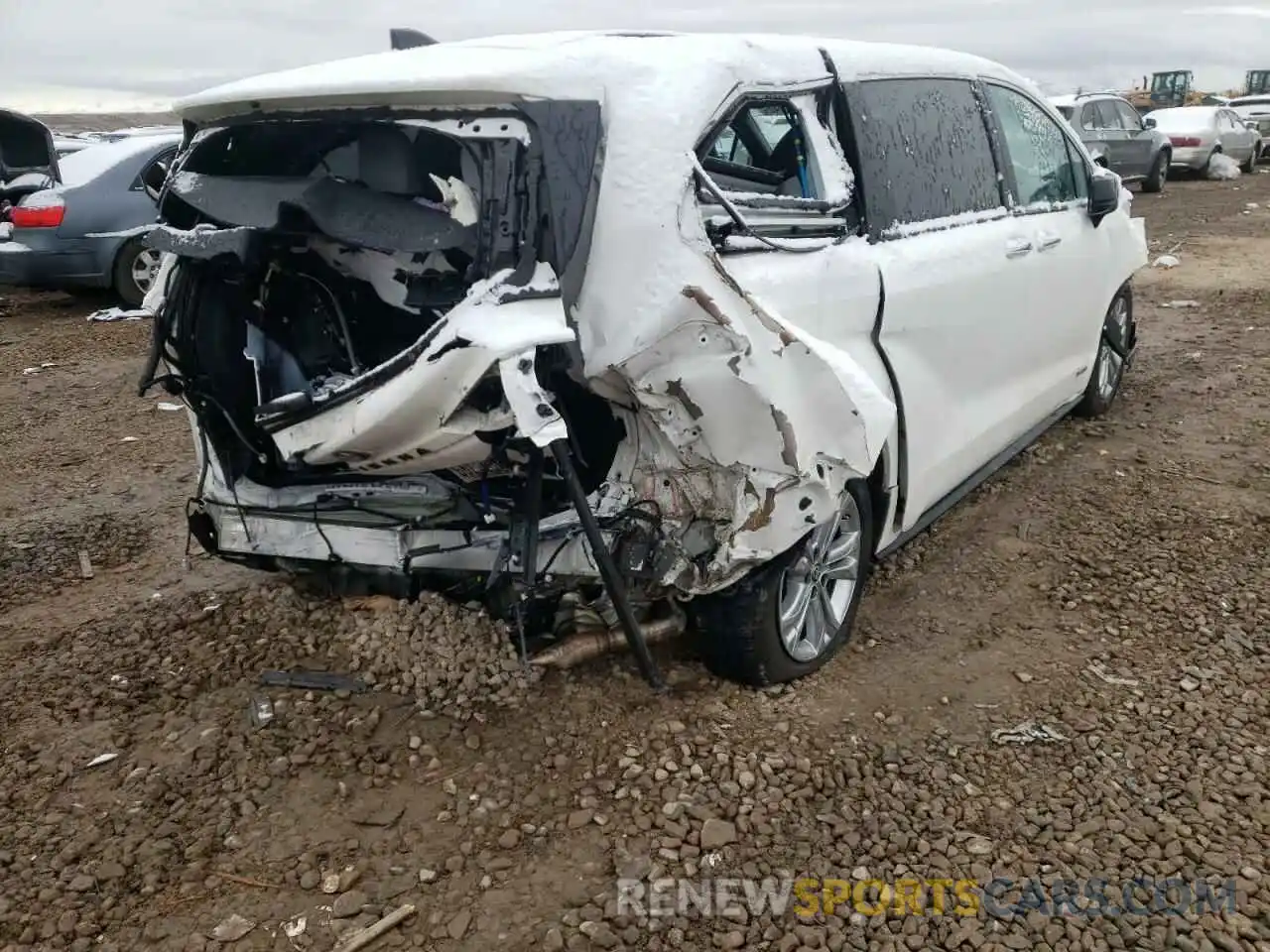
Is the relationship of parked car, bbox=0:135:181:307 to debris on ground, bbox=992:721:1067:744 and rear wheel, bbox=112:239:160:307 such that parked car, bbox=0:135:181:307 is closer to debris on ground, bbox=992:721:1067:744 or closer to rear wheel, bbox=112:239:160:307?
rear wheel, bbox=112:239:160:307

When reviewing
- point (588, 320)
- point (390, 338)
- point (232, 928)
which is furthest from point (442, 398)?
point (232, 928)

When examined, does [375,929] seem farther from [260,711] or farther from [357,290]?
[357,290]

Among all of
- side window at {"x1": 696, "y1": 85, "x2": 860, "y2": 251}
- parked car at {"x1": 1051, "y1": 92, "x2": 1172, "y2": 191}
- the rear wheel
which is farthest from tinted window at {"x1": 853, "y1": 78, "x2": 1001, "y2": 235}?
parked car at {"x1": 1051, "y1": 92, "x2": 1172, "y2": 191}

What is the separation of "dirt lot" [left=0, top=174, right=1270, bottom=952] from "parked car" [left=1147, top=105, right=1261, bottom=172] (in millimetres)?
17170

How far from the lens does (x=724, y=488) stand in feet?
8.82

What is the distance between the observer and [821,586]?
3.24 meters

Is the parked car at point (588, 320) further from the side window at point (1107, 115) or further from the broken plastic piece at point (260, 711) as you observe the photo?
the side window at point (1107, 115)

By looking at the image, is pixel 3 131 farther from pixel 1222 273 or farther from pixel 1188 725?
pixel 1222 273

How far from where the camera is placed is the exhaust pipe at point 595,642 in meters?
3.05

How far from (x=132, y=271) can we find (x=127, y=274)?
0.05 m

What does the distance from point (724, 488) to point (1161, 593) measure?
1.99 meters

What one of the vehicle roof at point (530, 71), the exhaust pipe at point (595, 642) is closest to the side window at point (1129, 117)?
the vehicle roof at point (530, 71)

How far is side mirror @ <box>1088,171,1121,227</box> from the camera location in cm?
470

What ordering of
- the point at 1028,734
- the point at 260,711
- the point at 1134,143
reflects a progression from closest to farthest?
1. the point at 1028,734
2. the point at 260,711
3. the point at 1134,143
